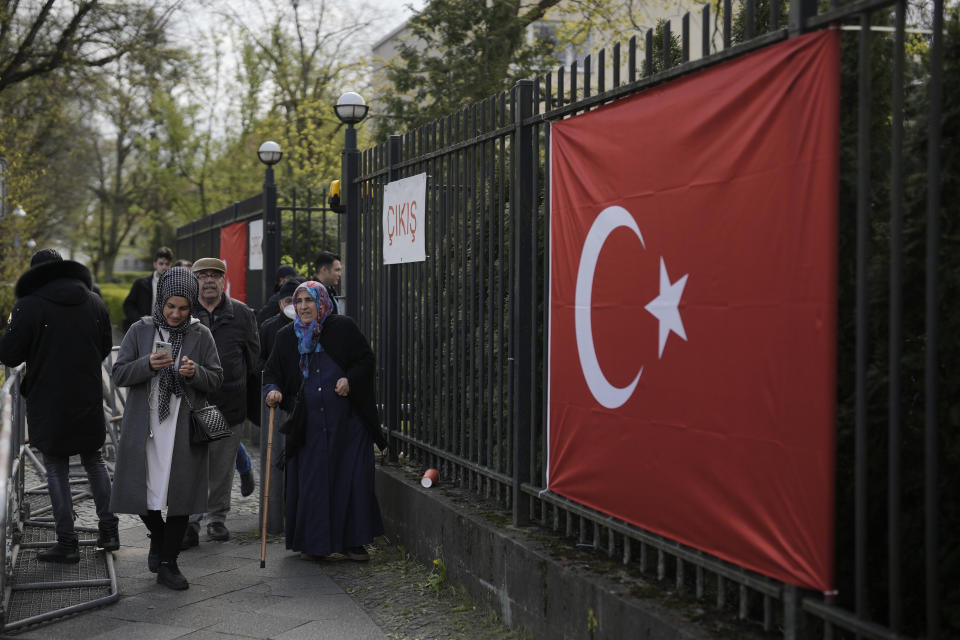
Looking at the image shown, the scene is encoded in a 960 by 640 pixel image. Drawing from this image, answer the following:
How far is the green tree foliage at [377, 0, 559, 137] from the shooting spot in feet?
63.9

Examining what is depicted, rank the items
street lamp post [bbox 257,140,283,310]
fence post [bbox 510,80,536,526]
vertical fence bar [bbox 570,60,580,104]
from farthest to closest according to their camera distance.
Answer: street lamp post [bbox 257,140,283,310]
fence post [bbox 510,80,536,526]
vertical fence bar [bbox 570,60,580,104]

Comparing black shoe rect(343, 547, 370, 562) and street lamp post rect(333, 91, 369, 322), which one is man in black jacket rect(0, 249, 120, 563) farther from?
street lamp post rect(333, 91, 369, 322)

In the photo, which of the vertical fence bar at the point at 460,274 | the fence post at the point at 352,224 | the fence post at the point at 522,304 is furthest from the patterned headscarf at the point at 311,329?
the fence post at the point at 522,304

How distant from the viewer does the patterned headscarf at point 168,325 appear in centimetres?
675

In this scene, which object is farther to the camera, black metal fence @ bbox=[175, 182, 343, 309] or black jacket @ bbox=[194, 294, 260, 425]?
black metal fence @ bbox=[175, 182, 343, 309]

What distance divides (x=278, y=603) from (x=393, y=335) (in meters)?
2.45

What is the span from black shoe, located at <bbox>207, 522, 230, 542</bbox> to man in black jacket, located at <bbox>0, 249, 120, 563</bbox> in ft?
3.05

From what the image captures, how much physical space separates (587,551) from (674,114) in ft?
6.89

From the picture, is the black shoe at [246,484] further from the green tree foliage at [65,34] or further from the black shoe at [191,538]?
the green tree foliage at [65,34]

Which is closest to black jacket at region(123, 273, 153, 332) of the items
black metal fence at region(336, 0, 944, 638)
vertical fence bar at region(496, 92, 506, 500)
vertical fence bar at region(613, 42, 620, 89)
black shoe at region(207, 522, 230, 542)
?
black shoe at region(207, 522, 230, 542)

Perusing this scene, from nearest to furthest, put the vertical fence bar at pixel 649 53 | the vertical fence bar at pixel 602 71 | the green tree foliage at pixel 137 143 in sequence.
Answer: the vertical fence bar at pixel 649 53 < the vertical fence bar at pixel 602 71 < the green tree foliage at pixel 137 143

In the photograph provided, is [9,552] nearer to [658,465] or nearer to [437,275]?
[437,275]

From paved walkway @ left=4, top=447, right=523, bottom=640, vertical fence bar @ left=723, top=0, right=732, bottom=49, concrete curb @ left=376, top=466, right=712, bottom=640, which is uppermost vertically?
vertical fence bar @ left=723, top=0, right=732, bottom=49

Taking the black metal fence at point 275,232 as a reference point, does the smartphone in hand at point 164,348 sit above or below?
below
